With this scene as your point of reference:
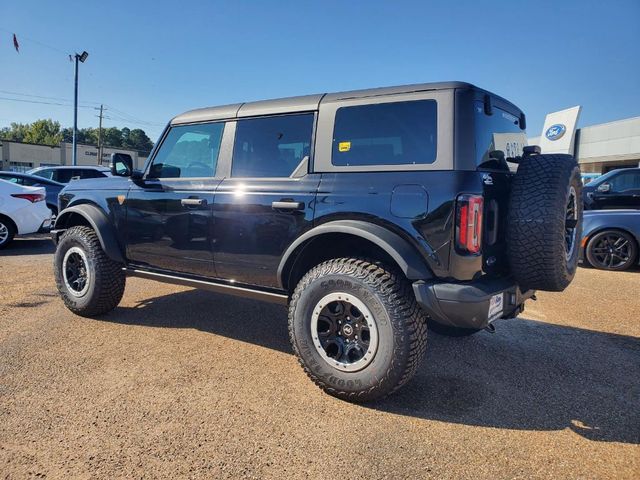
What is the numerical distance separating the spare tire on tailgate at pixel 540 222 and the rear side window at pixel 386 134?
2.04 ft

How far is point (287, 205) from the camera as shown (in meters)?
3.02

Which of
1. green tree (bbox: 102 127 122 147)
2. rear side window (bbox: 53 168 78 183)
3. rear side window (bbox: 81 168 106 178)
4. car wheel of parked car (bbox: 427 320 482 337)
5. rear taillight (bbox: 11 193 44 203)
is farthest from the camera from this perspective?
green tree (bbox: 102 127 122 147)

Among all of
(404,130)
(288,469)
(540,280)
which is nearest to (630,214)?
(540,280)

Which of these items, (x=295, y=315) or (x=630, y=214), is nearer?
(x=295, y=315)

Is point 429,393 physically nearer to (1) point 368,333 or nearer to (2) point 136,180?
(1) point 368,333

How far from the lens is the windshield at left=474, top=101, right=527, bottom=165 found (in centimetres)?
268

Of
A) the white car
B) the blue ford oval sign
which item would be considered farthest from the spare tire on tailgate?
the blue ford oval sign

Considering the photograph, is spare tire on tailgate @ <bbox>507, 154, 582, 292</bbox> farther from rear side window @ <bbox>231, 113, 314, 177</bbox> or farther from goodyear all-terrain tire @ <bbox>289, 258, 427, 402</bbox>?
rear side window @ <bbox>231, 113, 314, 177</bbox>

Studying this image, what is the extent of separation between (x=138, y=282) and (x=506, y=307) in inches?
189

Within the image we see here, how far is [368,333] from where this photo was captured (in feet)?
8.98

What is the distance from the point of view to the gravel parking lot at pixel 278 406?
2098 mm

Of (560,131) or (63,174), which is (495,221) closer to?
(63,174)

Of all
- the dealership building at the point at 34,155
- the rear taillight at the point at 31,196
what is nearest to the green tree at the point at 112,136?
the dealership building at the point at 34,155

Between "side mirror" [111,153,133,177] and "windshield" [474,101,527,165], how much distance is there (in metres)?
3.07
